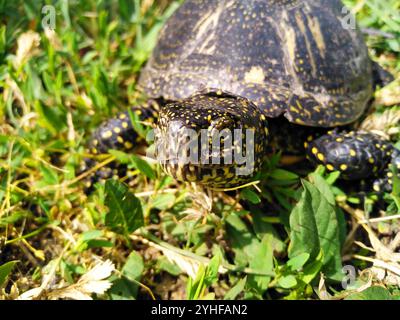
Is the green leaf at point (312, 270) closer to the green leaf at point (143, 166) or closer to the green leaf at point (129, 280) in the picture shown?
the green leaf at point (129, 280)

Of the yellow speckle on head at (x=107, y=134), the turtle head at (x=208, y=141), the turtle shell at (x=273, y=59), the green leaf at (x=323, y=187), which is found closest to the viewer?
the turtle head at (x=208, y=141)

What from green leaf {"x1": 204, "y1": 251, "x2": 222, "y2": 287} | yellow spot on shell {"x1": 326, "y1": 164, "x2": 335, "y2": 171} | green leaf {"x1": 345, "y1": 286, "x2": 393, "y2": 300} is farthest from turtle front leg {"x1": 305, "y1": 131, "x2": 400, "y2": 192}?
green leaf {"x1": 204, "y1": 251, "x2": 222, "y2": 287}

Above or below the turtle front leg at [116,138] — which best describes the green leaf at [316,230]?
below

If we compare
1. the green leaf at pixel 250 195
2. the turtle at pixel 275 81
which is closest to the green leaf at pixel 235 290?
the green leaf at pixel 250 195

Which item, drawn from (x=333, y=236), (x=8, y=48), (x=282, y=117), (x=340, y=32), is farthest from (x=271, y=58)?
(x=8, y=48)

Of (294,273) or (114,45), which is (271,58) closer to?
(294,273)

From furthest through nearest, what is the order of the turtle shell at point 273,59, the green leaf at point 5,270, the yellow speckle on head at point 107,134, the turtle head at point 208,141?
the yellow speckle on head at point 107,134 < the turtle shell at point 273,59 < the green leaf at point 5,270 < the turtle head at point 208,141

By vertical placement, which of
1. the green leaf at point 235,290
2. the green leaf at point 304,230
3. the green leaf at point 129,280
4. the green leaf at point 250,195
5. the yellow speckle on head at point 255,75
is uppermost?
the yellow speckle on head at point 255,75
